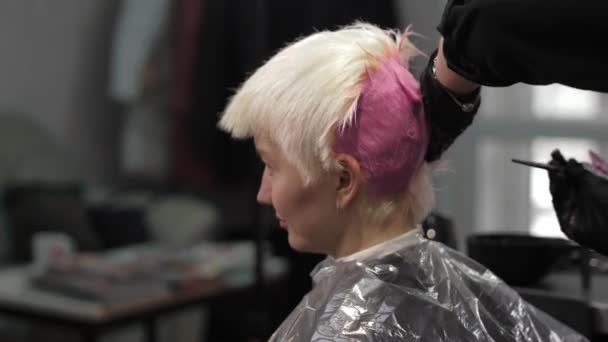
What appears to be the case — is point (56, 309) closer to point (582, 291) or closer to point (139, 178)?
point (139, 178)

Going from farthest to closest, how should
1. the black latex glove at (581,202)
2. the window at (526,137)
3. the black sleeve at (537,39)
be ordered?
the window at (526,137) → the black latex glove at (581,202) → the black sleeve at (537,39)

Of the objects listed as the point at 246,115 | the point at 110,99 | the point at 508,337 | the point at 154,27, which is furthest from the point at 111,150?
the point at 508,337

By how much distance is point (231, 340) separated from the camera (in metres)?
2.18

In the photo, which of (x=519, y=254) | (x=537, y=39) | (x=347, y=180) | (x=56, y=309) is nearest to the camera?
(x=537, y=39)

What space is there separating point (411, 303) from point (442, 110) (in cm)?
20

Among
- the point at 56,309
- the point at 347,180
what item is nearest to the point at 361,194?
the point at 347,180

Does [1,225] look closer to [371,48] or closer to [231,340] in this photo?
[231,340]

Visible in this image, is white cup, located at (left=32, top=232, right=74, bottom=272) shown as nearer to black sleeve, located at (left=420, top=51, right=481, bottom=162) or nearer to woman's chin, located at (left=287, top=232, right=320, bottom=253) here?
woman's chin, located at (left=287, top=232, right=320, bottom=253)

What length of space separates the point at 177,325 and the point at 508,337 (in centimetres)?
138

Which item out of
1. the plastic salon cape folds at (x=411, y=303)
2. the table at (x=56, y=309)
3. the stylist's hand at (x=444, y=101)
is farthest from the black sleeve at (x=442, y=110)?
the table at (x=56, y=309)

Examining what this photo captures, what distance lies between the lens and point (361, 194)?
838 mm

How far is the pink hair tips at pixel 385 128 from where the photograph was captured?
803mm

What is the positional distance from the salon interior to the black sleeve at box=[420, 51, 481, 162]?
842 mm

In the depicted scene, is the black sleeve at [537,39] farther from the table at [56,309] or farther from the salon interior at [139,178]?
the table at [56,309]
